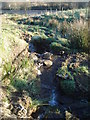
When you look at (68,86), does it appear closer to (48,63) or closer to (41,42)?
(48,63)

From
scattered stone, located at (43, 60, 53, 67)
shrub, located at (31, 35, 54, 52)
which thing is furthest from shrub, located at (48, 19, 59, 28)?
scattered stone, located at (43, 60, 53, 67)

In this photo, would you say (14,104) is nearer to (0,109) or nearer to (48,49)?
(0,109)

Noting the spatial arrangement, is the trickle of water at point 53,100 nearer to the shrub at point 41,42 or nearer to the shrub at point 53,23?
the shrub at point 41,42

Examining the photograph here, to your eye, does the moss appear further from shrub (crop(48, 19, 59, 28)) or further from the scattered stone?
shrub (crop(48, 19, 59, 28))

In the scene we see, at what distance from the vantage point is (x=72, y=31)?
25.5 ft

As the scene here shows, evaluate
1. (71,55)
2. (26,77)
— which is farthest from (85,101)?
(71,55)

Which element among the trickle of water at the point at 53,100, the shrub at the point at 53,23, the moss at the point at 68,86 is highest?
the shrub at the point at 53,23

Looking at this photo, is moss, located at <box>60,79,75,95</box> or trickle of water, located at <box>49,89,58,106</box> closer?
trickle of water, located at <box>49,89,58,106</box>

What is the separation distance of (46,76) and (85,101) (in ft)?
4.95

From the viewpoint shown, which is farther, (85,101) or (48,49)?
(48,49)

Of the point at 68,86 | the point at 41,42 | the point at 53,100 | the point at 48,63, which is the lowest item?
the point at 53,100

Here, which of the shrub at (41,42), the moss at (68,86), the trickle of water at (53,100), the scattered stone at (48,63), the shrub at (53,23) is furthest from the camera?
the shrub at (53,23)

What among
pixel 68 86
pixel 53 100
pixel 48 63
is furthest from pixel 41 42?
pixel 53 100

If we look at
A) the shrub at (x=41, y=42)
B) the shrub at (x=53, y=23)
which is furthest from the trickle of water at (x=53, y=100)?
the shrub at (x=53, y=23)
